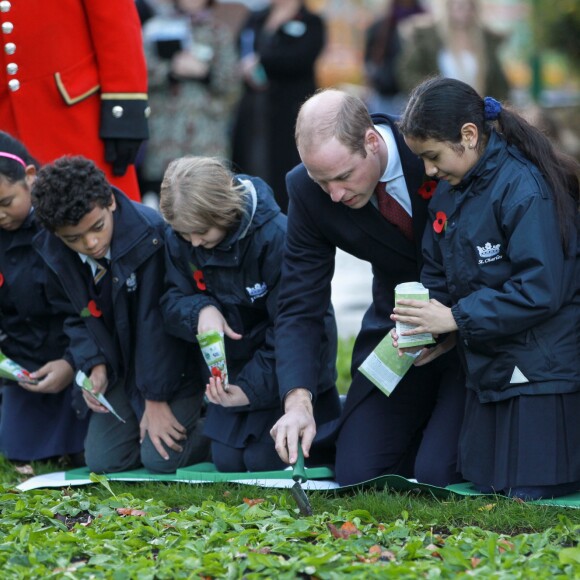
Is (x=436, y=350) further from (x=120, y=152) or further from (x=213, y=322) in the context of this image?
(x=120, y=152)

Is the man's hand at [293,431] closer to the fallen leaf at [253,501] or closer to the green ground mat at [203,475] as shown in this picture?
the fallen leaf at [253,501]

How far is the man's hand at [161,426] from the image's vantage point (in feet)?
16.8

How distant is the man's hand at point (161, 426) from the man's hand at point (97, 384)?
18 cm

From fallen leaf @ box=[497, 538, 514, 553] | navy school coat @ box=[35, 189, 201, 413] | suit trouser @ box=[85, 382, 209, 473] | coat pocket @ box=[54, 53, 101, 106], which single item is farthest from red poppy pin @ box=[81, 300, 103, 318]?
fallen leaf @ box=[497, 538, 514, 553]

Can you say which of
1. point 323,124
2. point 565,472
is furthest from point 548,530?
point 323,124

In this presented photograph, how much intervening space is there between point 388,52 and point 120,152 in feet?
20.1

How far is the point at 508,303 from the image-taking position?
13.3ft

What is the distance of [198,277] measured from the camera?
4.93 m

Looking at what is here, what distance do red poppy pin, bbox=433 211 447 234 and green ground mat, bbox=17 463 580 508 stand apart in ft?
3.00

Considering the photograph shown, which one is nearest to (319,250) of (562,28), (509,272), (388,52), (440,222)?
(440,222)

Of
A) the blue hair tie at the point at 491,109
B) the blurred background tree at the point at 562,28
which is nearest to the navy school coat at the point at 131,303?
the blue hair tie at the point at 491,109

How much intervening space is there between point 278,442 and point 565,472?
0.99 meters

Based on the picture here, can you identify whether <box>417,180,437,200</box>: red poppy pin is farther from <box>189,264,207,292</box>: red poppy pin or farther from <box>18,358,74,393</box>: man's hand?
<box>18,358,74,393</box>: man's hand

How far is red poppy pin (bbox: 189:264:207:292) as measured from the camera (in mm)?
4926
